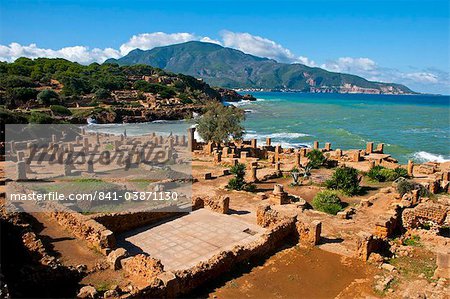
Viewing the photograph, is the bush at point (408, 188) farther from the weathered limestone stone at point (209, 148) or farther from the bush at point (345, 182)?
the weathered limestone stone at point (209, 148)

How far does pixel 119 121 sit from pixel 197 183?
5223 cm

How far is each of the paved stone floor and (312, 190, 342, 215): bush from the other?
197 inches

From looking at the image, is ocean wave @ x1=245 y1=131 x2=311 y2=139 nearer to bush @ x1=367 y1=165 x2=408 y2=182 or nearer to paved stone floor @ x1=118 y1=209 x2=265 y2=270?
bush @ x1=367 y1=165 x2=408 y2=182

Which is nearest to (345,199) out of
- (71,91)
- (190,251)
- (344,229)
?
(344,229)

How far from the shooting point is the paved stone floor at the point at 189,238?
12.7 m

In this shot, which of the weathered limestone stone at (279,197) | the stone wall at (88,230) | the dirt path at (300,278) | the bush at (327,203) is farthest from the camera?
the weathered limestone stone at (279,197)

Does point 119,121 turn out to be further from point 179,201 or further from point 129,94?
point 179,201

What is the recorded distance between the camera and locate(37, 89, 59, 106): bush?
6681cm

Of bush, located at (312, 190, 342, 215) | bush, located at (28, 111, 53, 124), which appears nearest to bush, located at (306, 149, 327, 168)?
bush, located at (312, 190, 342, 215)

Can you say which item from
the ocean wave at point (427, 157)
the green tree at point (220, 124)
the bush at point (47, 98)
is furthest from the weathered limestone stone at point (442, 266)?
the bush at point (47, 98)

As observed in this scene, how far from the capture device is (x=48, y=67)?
331 ft

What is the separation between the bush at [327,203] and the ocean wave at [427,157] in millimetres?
29654

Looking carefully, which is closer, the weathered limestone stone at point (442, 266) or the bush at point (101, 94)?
the weathered limestone stone at point (442, 266)

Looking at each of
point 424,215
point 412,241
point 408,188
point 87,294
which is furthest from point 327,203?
point 87,294
